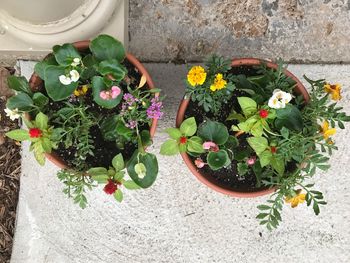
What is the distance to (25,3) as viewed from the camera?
63.4 inches

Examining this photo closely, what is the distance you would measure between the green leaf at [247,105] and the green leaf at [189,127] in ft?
0.46

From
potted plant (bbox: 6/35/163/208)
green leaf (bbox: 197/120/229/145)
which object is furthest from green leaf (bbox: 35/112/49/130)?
green leaf (bbox: 197/120/229/145)

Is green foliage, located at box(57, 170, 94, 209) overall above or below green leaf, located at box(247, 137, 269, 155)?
below

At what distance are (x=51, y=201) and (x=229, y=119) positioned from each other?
72cm

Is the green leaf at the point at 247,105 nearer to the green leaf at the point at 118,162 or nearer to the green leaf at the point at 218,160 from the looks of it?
the green leaf at the point at 218,160

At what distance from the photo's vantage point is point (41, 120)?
1.45 m

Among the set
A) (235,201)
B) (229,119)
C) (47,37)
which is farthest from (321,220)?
(47,37)

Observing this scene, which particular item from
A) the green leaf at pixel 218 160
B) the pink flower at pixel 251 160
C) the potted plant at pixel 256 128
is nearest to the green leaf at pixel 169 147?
the potted plant at pixel 256 128

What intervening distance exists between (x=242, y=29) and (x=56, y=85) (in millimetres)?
733

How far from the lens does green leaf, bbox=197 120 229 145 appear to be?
1477 mm

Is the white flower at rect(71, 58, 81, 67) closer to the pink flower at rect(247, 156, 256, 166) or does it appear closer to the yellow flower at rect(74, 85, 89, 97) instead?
the yellow flower at rect(74, 85, 89, 97)

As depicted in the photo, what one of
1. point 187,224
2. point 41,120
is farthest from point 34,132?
point 187,224

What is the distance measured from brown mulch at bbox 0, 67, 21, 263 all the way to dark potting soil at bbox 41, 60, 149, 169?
37cm

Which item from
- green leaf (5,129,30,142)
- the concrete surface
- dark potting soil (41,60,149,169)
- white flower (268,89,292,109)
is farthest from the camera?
the concrete surface
